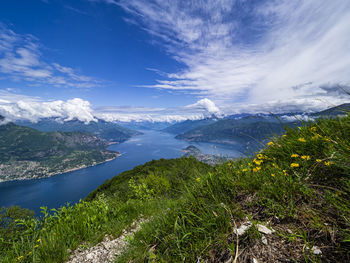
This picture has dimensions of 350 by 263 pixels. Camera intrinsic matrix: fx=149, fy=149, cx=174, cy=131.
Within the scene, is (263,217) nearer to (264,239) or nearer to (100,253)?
(264,239)

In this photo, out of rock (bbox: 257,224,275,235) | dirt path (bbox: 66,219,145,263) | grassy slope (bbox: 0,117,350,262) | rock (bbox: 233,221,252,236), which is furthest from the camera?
dirt path (bbox: 66,219,145,263)

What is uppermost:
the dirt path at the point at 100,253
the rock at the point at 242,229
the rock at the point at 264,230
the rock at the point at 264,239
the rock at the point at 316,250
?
the rock at the point at 316,250

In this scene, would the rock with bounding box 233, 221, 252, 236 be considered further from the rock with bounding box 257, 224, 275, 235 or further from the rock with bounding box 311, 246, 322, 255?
the rock with bounding box 311, 246, 322, 255

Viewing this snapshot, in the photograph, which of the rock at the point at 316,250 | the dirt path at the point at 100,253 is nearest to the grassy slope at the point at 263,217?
the rock at the point at 316,250

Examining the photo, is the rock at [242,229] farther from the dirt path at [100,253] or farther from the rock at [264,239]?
the dirt path at [100,253]

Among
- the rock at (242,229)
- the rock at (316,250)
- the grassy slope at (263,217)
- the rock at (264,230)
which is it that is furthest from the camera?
the rock at (242,229)

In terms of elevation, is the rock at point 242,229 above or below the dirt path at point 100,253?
above

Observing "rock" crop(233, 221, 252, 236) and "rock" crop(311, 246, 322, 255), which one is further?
"rock" crop(233, 221, 252, 236)

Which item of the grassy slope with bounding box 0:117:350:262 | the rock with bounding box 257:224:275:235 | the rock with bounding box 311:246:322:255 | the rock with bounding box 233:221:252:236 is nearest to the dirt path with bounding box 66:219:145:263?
the grassy slope with bounding box 0:117:350:262

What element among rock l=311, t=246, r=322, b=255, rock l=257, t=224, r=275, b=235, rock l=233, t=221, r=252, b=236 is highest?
rock l=311, t=246, r=322, b=255

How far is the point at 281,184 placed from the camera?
2.28 m

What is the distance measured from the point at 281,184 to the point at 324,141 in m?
1.27

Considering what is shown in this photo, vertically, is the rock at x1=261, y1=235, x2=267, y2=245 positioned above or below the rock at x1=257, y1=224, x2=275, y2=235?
below

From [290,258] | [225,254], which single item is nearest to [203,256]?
[225,254]
